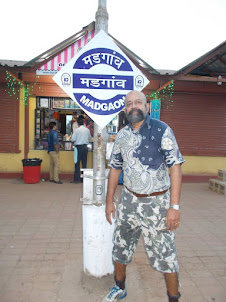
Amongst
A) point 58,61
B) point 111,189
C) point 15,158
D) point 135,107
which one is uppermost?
point 58,61

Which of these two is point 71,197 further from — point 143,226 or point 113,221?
point 143,226

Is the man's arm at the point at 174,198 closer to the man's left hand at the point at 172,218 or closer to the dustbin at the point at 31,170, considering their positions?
the man's left hand at the point at 172,218

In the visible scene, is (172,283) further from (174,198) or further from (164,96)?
(164,96)

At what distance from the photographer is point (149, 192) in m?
2.21

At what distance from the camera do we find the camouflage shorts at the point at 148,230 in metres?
2.16

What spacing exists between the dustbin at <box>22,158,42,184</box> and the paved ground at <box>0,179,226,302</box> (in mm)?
1791

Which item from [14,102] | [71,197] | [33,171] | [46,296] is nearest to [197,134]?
[71,197]

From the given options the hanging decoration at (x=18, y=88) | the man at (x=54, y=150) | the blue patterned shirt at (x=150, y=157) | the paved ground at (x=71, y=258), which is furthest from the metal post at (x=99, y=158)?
the hanging decoration at (x=18, y=88)

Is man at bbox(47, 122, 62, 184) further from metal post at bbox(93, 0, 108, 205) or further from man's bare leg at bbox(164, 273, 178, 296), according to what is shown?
man's bare leg at bbox(164, 273, 178, 296)

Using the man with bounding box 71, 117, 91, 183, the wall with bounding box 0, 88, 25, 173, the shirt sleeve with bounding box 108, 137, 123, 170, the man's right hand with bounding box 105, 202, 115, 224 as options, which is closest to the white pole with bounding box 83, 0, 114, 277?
the man's right hand with bounding box 105, 202, 115, 224

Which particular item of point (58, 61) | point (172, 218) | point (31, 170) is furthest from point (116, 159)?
point (58, 61)

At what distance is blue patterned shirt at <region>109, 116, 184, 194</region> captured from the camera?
216cm

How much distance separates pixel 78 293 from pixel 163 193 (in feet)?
4.53

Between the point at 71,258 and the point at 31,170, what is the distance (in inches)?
191
